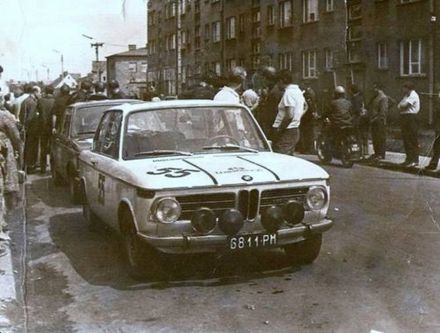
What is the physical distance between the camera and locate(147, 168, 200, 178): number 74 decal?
6.49m

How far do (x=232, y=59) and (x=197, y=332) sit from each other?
146 feet

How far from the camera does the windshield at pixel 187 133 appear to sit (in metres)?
7.39

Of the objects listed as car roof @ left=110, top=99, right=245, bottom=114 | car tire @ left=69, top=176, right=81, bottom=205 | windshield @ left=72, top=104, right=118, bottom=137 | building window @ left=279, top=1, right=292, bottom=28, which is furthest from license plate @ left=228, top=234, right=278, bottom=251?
building window @ left=279, top=1, right=292, bottom=28

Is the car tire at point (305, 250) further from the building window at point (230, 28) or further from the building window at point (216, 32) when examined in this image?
the building window at point (216, 32)

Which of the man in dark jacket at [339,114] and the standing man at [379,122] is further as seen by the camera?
the standing man at [379,122]

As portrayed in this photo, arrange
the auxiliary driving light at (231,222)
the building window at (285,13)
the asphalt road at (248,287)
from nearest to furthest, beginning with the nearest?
1. the asphalt road at (248,287)
2. the auxiliary driving light at (231,222)
3. the building window at (285,13)

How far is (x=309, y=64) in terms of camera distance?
121ft

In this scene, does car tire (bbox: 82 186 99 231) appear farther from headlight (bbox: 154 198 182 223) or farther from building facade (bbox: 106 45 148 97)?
building facade (bbox: 106 45 148 97)

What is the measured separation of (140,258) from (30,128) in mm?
9870

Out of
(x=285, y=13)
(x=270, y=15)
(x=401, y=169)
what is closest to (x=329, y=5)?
(x=285, y=13)

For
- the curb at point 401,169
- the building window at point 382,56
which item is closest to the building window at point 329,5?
the building window at point 382,56

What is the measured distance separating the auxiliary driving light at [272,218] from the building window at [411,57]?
21.6 metres

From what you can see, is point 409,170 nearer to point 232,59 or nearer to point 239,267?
point 239,267

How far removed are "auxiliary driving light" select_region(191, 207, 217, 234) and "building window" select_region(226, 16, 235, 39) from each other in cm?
4353
